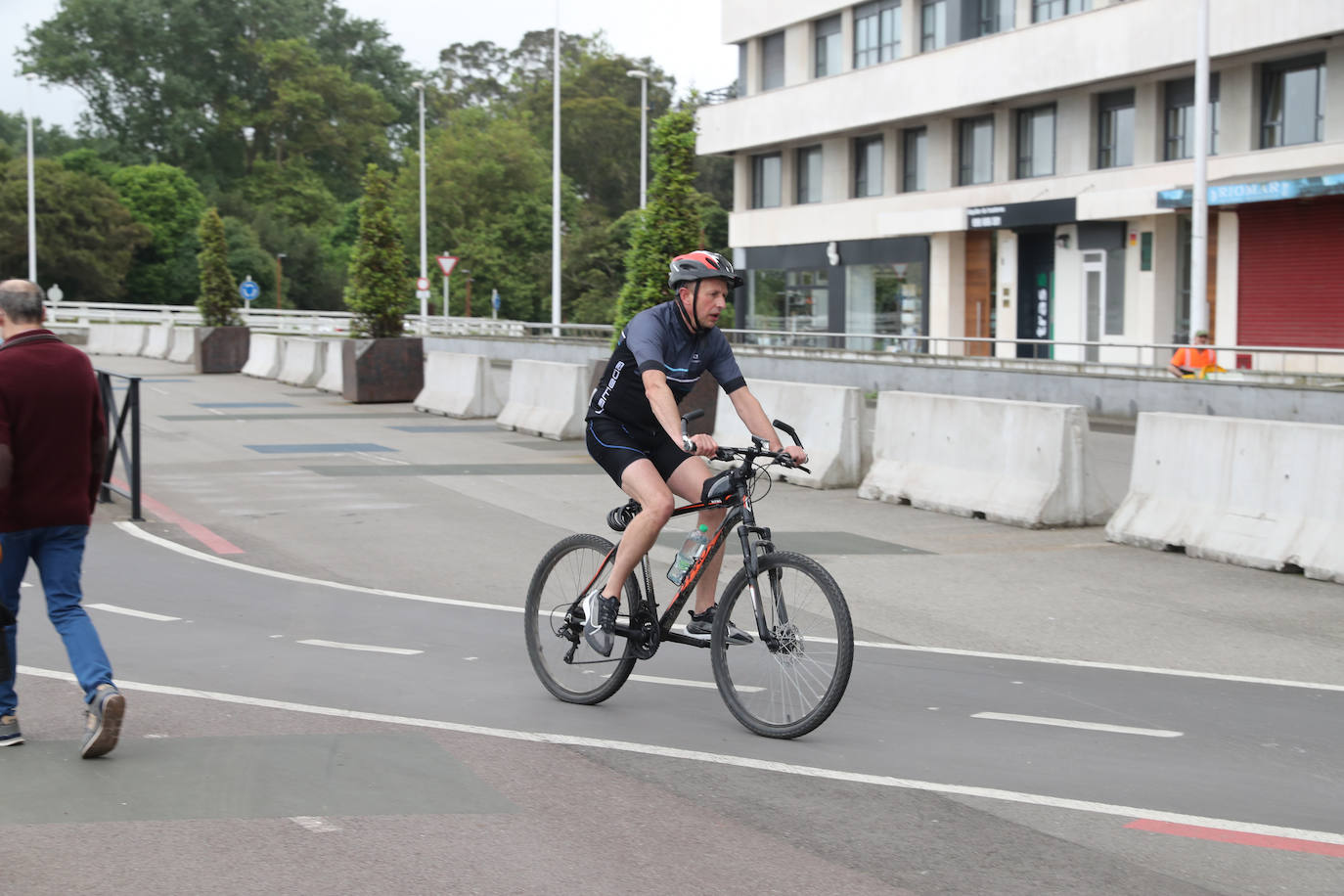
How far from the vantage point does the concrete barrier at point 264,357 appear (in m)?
36.0

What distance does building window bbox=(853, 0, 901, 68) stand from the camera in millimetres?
44781

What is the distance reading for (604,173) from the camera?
101562mm

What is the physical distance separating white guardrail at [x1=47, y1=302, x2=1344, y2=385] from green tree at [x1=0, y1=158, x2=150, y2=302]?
6969mm

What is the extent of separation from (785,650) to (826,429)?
9.87m

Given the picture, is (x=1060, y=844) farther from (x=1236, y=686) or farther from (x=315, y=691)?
(x=315, y=691)

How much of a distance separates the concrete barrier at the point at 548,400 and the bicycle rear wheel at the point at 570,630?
12877 mm

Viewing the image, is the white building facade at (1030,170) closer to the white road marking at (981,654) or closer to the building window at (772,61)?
the building window at (772,61)

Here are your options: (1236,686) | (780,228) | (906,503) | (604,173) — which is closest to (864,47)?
(780,228)

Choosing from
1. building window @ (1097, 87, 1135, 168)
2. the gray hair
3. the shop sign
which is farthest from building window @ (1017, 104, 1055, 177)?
the gray hair

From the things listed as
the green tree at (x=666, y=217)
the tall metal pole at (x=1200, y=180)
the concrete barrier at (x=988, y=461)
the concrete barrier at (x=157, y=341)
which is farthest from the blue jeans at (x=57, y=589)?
the concrete barrier at (x=157, y=341)

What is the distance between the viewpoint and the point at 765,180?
52125 mm

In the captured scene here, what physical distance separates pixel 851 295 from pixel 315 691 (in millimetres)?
41728

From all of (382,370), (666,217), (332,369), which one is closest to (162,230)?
(332,369)

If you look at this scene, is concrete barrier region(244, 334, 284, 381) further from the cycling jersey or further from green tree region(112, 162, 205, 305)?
green tree region(112, 162, 205, 305)
